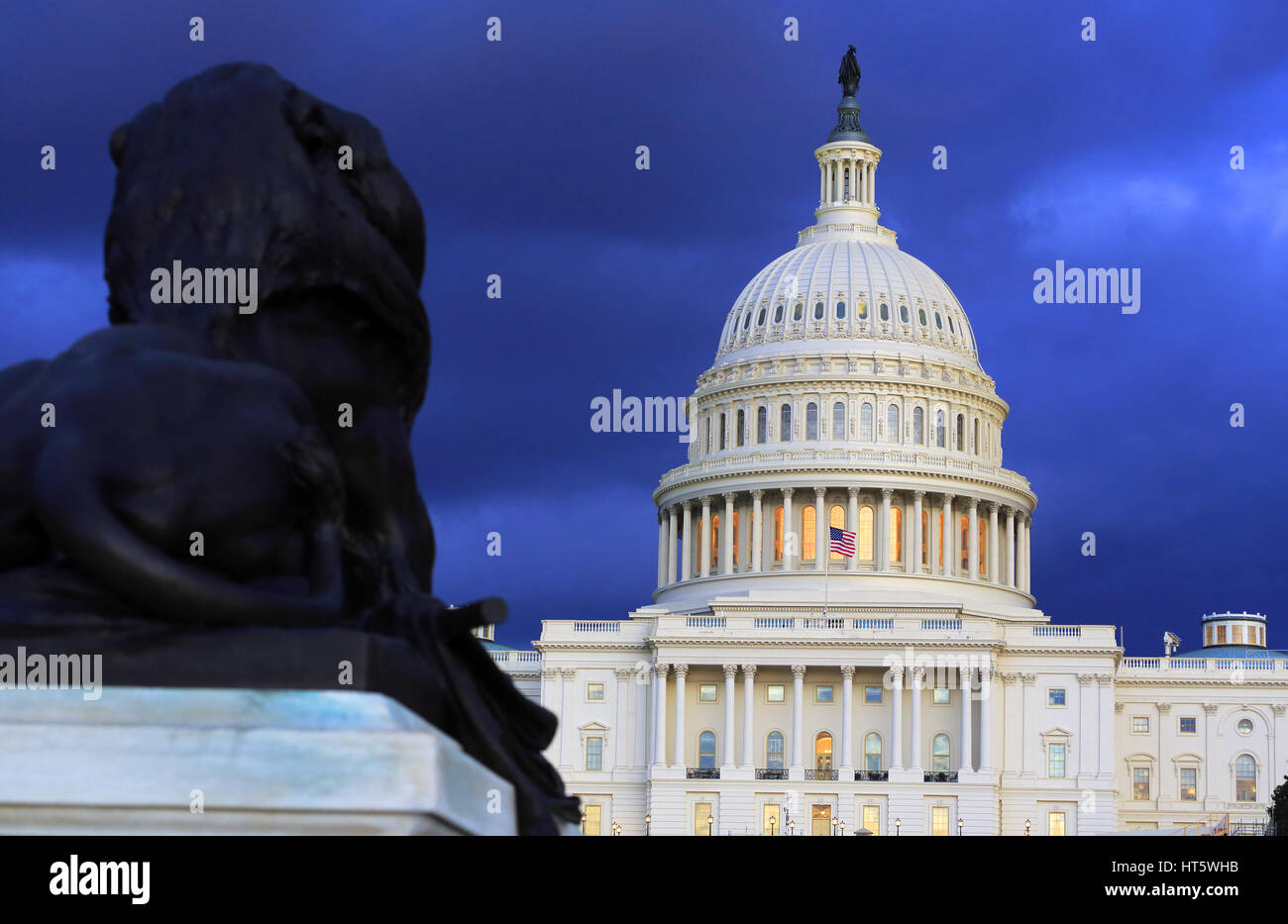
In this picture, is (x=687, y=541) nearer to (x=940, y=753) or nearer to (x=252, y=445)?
(x=940, y=753)

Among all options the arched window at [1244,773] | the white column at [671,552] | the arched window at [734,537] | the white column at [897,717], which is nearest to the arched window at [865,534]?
the arched window at [734,537]

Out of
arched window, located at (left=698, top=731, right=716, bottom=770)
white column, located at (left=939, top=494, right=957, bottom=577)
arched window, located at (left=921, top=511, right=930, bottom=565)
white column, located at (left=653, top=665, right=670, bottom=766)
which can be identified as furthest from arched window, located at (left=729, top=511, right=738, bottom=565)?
white column, located at (left=653, top=665, right=670, bottom=766)

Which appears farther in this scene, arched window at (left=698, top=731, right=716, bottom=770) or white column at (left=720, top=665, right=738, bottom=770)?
arched window at (left=698, top=731, right=716, bottom=770)

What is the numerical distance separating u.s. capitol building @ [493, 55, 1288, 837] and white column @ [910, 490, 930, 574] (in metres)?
0.17

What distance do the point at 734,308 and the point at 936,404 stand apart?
13604 mm

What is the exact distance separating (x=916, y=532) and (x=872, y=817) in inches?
788

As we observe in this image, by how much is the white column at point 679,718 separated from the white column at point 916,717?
9.73 m

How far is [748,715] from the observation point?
10094cm

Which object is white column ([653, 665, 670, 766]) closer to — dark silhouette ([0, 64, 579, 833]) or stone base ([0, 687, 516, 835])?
dark silhouette ([0, 64, 579, 833])

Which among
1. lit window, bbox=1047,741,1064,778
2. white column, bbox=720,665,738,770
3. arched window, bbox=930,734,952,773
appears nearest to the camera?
white column, bbox=720,665,738,770

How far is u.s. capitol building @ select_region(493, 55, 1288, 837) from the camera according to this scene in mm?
99875

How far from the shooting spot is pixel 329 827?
638 centimetres
